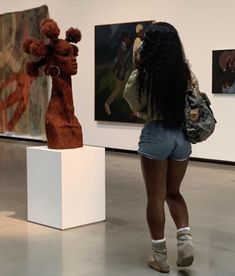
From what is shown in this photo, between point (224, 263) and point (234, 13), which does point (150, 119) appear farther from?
point (234, 13)

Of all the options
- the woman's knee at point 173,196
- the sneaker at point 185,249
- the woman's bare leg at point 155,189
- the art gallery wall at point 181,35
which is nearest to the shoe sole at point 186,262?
the sneaker at point 185,249

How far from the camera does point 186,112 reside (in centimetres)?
342

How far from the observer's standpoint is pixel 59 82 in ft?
16.1

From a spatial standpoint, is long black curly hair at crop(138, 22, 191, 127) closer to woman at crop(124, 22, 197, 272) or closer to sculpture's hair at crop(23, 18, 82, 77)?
woman at crop(124, 22, 197, 272)

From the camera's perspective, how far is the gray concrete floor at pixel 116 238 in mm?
3709

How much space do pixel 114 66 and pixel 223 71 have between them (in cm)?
233

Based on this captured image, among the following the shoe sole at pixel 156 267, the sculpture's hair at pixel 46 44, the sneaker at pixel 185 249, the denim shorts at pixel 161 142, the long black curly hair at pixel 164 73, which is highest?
the sculpture's hair at pixel 46 44

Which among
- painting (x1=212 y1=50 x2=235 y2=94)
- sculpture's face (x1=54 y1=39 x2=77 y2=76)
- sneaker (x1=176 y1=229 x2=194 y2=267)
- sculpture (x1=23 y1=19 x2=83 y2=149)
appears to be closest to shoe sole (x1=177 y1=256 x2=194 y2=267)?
sneaker (x1=176 y1=229 x2=194 y2=267)

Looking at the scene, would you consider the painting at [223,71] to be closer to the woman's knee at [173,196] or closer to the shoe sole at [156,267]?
the woman's knee at [173,196]

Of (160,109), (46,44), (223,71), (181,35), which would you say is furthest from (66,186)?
(181,35)

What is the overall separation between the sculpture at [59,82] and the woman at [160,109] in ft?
4.79

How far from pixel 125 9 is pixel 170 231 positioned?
20.1 ft

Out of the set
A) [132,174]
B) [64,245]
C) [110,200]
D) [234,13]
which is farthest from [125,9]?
[64,245]

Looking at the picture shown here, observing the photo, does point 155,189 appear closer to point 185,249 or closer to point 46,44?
point 185,249
